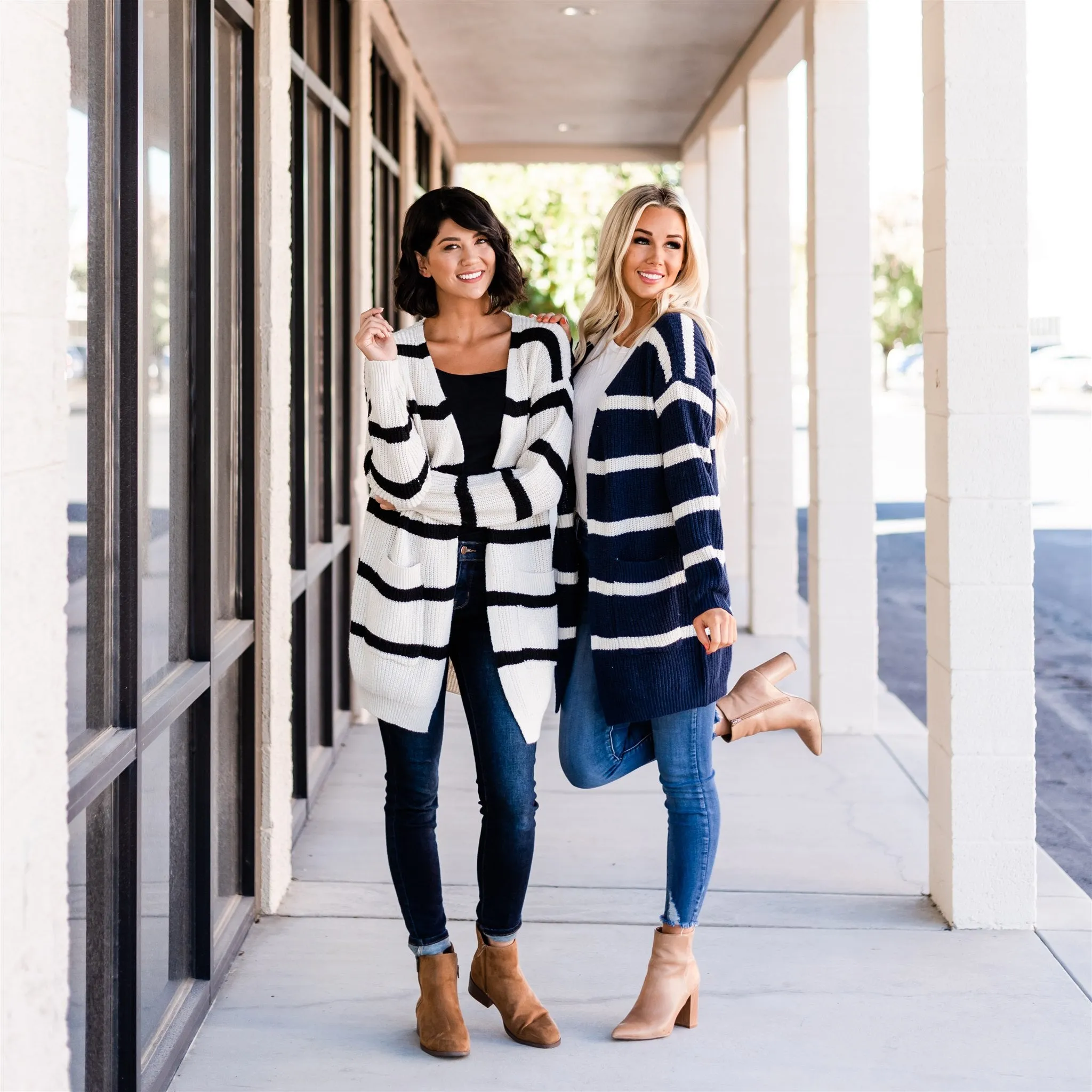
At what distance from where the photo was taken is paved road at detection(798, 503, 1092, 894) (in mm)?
4809

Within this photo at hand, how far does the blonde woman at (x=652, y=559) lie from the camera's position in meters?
2.67

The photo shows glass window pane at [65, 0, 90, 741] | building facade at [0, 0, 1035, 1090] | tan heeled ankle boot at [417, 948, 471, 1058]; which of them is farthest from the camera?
tan heeled ankle boot at [417, 948, 471, 1058]

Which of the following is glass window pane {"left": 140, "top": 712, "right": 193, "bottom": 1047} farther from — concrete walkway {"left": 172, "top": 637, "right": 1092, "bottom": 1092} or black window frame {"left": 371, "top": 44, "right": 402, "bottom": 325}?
black window frame {"left": 371, "top": 44, "right": 402, "bottom": 325}

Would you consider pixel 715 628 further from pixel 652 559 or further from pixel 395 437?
pixel 395 437

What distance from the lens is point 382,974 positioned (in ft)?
10.5

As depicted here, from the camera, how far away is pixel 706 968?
3234 mm

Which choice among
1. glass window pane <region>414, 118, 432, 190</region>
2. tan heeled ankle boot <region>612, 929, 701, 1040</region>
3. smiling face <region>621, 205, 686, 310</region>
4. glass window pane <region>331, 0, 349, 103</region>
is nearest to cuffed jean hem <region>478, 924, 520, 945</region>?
tan heeled ankle boot <region>612, 929, 701, 1040</region>

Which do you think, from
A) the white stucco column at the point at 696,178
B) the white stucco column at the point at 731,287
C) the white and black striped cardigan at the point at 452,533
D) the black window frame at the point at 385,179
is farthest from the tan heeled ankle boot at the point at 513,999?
the white stucco column at the point at 696,178

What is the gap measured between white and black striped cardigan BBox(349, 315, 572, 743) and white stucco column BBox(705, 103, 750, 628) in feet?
21.8

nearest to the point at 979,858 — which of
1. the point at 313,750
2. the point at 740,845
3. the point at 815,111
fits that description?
the point at 740,845

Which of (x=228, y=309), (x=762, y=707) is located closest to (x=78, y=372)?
(x=228, y=309)

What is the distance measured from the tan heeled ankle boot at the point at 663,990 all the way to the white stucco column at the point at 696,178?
876cm

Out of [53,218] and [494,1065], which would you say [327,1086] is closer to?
[494,1065]

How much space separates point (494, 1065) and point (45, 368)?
5.41 feet
